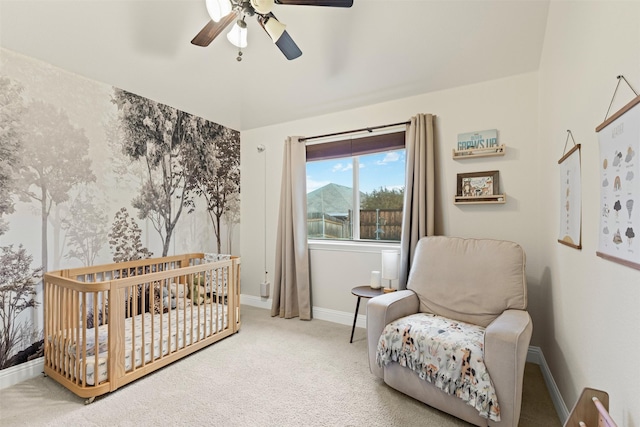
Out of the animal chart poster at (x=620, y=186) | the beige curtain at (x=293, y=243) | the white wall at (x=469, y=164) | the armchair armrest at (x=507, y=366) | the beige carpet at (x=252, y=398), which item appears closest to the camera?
the animal chart poster at (x=620, y=186)

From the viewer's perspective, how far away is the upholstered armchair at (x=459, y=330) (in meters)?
1.56

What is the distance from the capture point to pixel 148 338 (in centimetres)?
232

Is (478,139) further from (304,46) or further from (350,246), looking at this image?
(304,46)

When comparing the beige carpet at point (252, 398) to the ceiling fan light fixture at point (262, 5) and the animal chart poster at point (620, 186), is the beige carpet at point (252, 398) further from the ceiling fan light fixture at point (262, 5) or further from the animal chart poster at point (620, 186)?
Result: the ceiling fan light fixture at point (262, 5)

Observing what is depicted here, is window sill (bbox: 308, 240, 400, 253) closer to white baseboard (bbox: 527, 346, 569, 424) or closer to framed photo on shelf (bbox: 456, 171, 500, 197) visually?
framed photo on shelf (bbox: 456, 171, 500, 197)

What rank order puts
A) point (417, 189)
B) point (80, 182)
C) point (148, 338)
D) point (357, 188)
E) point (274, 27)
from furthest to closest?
point (357, 188) < point (417, 189) < point (80, 182) < point (148, 338) < point (274, 27)

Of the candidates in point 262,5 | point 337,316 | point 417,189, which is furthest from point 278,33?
point 337,316

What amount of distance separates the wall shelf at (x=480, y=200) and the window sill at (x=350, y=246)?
2.48ft

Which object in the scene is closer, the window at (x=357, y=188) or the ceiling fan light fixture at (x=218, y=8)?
the ceiling fan light fixture at (x=218, y=8)

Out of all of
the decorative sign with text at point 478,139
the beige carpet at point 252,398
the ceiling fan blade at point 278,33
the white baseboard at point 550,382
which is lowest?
the beige carpet at point 252,398

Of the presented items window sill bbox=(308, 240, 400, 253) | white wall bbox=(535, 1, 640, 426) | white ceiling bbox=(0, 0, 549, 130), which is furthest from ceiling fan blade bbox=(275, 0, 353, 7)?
window sill bbox=(308, 240, 400, 253)

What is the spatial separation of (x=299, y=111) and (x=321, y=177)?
32.3 inches

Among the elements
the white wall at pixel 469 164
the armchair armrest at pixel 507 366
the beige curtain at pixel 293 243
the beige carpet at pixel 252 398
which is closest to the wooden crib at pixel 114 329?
the beige carpet at pixel 252 398

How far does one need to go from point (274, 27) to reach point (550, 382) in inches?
116
